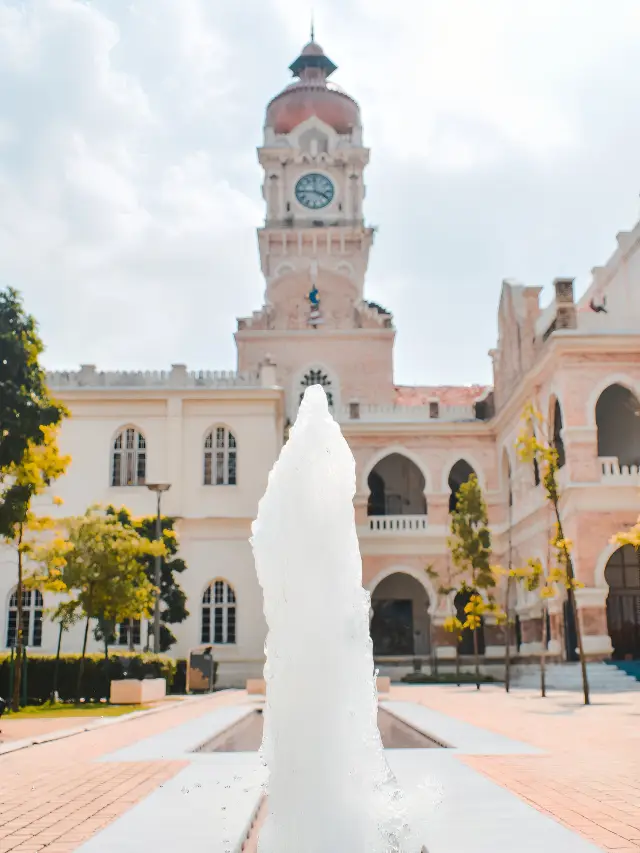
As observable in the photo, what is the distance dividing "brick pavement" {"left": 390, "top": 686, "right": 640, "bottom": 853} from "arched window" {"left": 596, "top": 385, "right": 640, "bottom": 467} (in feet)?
40.6

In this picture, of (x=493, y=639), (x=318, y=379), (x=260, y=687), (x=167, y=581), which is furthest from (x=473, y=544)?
(x=318, y=379)

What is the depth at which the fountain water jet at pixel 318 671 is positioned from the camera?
5.05 metres

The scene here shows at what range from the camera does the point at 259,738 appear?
1326cm

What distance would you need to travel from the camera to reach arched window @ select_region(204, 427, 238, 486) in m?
33.0

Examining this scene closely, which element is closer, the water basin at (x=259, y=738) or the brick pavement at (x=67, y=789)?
the brick pavement at (x=67, y=789)

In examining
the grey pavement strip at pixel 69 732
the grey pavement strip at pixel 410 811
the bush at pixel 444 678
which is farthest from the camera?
the bush at pixel 444 678

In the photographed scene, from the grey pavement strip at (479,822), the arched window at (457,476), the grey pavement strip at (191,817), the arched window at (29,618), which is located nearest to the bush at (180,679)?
the arched window at (29,618)

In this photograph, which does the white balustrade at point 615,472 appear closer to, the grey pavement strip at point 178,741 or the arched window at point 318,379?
the grey pavement strip at point 178,741

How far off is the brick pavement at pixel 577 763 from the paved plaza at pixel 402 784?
0.06ft

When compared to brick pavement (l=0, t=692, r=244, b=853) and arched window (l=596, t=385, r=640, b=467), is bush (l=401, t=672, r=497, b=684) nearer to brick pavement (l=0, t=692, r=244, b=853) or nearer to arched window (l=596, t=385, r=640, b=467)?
arched window (l=596, t=385, r=640, b=467)

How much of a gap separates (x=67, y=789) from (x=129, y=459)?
25889mm

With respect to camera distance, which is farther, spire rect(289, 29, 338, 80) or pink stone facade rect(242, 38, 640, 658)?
spire rect(289, 29, 338, 80)

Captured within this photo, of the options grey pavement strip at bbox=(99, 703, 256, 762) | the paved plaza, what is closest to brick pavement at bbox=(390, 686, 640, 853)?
the paved plaza

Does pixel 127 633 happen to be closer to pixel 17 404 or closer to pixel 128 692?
pixel 128 692
